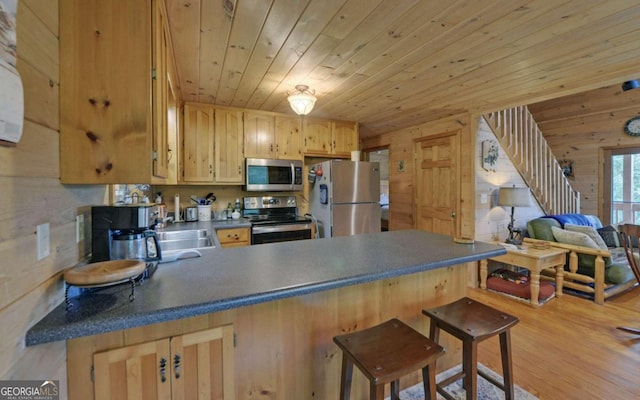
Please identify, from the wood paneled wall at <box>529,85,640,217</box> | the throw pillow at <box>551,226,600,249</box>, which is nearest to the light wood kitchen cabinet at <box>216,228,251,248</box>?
the throw pillow at <box>551,226,600,249</box>

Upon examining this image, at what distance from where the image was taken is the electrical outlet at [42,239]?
0.85m

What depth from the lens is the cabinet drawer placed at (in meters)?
3.12

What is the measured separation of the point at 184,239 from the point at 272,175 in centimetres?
137

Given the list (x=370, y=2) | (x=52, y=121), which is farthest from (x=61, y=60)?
(x=370, y=2)

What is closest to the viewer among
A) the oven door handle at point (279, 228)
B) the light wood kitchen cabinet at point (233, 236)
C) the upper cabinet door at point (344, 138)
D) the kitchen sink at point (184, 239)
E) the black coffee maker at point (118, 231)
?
the black coffee maker at point (118, 231)

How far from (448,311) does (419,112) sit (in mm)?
2802

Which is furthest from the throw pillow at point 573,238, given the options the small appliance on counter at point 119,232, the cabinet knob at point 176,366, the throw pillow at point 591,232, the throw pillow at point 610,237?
the small appliance on counter at point 119,232

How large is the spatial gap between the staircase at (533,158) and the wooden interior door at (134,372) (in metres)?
4.12

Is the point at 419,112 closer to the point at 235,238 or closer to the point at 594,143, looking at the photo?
the point at 235,238

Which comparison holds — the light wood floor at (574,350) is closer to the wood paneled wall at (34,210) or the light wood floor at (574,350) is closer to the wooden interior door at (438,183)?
the wooden interior door at (438,183)

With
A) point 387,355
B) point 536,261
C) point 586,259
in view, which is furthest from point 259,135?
point 586,259

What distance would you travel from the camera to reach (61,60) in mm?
998

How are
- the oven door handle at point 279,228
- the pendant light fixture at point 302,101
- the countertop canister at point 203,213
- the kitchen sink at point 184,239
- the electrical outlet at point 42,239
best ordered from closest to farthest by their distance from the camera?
the electrical outlet at point 42,239 → the pendant light fixture at point 302,101 → the kitchen sink at point 184,239 → the oven door handle at point 279,228 → the countertop canister at point 203,213

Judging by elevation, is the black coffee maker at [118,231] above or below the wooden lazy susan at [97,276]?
above
